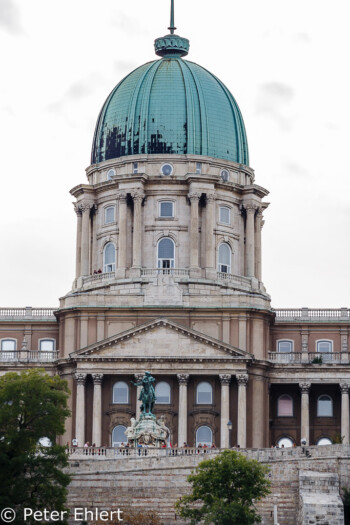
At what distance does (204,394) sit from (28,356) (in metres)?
14.1

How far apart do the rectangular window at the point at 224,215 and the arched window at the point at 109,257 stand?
8.88 metres

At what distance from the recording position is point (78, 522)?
296 feet

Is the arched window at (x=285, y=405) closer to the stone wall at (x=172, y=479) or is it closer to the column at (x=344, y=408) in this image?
the column at (x=344, y=408)

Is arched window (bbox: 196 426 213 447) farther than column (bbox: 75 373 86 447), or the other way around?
arched window (bbox: 196 426 213 447)

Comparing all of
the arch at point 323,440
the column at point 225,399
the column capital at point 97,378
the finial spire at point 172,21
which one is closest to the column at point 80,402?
the column capital at point 97,378

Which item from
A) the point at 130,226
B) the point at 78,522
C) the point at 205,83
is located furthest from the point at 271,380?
the point at 78,522

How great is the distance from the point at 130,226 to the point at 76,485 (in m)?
43.1

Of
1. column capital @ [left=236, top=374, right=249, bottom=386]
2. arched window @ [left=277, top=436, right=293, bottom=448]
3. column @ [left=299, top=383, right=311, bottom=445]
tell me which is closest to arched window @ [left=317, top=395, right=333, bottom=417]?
column @ [left=299, top=383, right=311, bottom=445]

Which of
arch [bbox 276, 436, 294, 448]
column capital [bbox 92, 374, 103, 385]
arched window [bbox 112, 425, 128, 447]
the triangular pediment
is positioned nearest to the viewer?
the triangular pediment

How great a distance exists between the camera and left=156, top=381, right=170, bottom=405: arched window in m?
122

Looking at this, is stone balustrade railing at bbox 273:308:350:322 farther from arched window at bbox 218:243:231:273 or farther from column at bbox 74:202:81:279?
column at bbox 74:202:81:279

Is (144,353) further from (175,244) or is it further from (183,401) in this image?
(175,244)

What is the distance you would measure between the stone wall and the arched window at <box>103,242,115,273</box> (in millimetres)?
40624

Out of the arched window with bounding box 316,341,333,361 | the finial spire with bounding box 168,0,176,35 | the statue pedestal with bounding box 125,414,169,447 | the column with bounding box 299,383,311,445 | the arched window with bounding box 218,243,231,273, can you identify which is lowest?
the statue pedestal with bounding box 125,414,169,447
